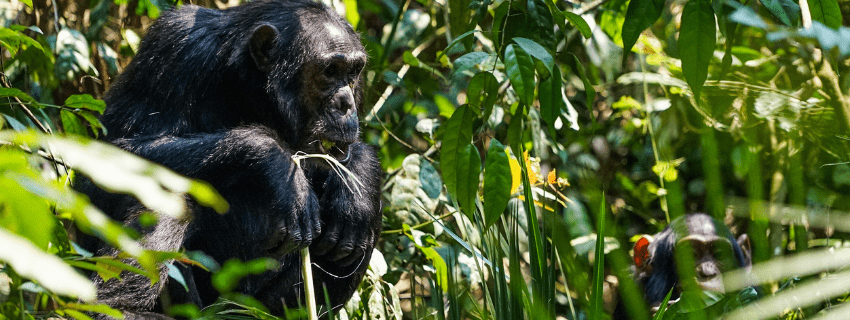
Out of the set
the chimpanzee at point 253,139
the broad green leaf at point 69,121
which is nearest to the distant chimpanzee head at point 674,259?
the chimpanzee at point 253,139

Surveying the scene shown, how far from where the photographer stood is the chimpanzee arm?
2770 mm

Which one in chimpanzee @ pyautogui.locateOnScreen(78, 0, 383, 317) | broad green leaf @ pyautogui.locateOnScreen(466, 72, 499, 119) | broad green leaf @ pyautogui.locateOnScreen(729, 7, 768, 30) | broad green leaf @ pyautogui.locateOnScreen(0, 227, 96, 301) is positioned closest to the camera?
Answer: broad green leaf @ pyautogui.locateOnScreen(0, 227, 96, 301)

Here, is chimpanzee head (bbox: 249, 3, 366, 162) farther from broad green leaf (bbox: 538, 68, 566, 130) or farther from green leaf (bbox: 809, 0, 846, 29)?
green leaf (bbox: 809, 0, 846, 29)

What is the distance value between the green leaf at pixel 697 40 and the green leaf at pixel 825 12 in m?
0.23

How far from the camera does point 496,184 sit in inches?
87.7

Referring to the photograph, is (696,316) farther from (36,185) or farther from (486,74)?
(36,185)

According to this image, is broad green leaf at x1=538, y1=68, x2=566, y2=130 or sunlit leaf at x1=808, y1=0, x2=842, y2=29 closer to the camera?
sunlit leaf at x1=808, y1=0, x2=842, y2=29

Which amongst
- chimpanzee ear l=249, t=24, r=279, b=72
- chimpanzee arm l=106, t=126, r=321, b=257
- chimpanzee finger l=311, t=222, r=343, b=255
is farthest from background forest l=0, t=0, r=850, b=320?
chimpanzee ear l=249, t=24, r=279, b=72

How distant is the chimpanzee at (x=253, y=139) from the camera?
9.19 feet

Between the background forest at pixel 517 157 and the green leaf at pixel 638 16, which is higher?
the green leaf at pixel 638 16

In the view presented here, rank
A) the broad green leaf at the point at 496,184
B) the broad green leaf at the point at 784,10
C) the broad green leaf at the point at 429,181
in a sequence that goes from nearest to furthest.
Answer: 1. the broad green leaf at the point at 784,10
2. the broad green leaf at the point at 496,184
3. the broad green leaf at the point at 429,181

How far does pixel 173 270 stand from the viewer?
72.4 inches

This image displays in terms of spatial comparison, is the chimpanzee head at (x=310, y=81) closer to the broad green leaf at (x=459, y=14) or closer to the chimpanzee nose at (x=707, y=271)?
the broad green leaf at (x=459, y=14)

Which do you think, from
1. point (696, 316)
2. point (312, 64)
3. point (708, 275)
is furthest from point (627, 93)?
point (696, 316)
